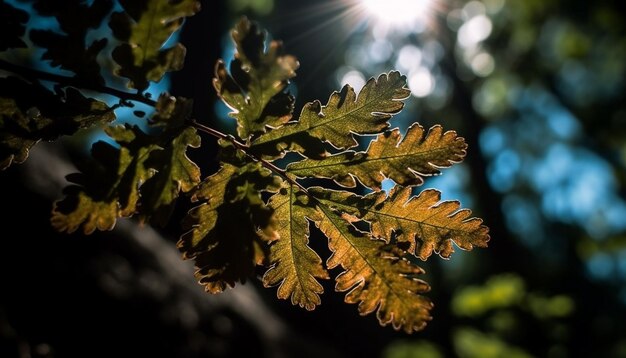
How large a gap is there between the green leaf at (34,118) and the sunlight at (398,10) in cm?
1623

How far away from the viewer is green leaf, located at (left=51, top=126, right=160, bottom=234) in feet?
3.39

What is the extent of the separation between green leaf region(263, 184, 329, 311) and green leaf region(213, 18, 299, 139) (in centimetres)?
20

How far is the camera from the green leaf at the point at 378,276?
1.19 m

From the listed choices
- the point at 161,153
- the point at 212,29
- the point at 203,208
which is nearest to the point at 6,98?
the point at 161,153

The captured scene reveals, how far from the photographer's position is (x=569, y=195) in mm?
22062

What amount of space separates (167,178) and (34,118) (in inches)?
13.7

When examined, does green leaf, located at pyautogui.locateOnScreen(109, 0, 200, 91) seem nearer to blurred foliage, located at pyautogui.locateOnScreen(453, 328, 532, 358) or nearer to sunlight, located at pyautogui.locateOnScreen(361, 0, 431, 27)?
blurred foliage, located at pyautogui.locateOnScreen(453, 328, 532, 358)

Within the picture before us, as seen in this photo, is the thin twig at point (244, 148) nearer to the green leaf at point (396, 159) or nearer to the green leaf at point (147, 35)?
the green leaf at point (396, 159)

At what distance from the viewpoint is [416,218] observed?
128 cm

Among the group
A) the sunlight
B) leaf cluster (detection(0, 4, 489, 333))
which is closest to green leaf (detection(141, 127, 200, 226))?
leaf cluster (detection(0, 4, 489, 333))

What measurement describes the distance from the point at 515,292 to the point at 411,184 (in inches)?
175

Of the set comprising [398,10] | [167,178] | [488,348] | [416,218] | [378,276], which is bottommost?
[488,348]

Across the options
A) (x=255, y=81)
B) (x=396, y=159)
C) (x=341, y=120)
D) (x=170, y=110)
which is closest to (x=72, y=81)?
(x=170, y=110)

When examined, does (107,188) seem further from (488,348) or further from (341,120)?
(488,348)
